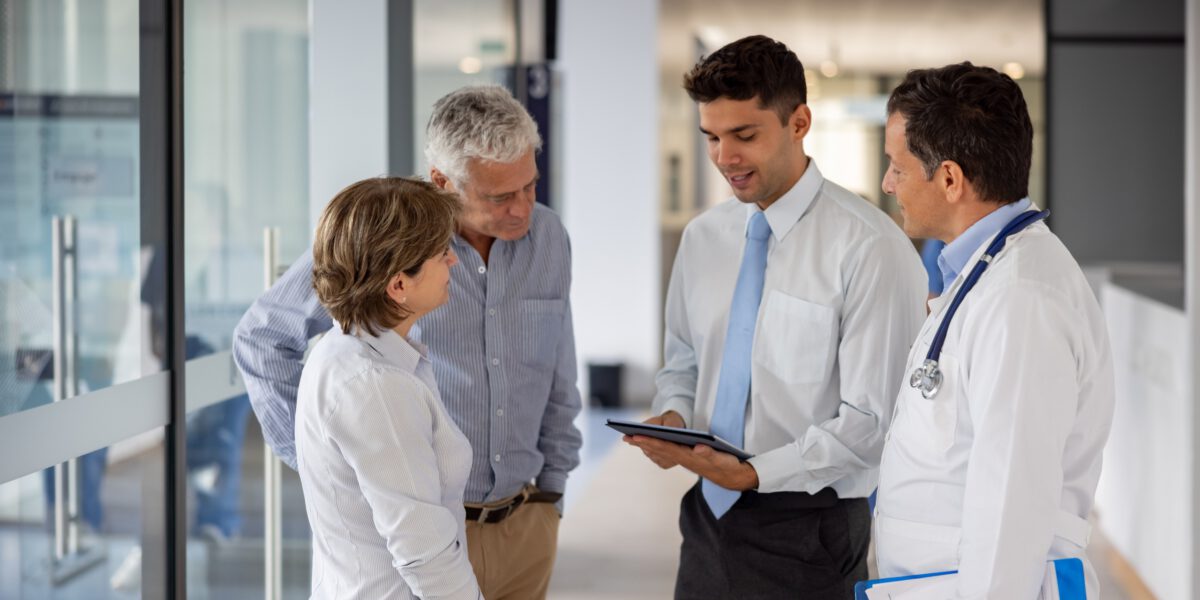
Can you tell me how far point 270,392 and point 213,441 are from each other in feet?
3.07

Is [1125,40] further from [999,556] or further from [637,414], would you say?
[999,556]

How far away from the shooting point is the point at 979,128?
1955mm

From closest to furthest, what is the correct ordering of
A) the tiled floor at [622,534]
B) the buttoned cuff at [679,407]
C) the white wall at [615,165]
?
the buttoned cuff at [679,407] → the tiled floor at [622,534] → the white wall at [615,165]

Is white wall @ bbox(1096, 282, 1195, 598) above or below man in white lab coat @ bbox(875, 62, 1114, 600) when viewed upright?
below

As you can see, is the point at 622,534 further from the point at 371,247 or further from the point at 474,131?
the point at 371,247

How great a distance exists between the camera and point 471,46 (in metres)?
6.22

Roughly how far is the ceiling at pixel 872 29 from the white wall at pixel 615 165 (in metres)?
0.40

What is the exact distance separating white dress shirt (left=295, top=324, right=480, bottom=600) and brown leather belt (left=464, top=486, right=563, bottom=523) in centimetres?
55

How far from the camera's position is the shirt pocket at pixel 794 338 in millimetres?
2395

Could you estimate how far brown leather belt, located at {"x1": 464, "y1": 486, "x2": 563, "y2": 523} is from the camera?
2.51 m

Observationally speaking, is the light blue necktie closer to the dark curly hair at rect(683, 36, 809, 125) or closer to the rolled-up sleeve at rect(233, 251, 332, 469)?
the dark curly hair at rect(683, 36, 809, 125)

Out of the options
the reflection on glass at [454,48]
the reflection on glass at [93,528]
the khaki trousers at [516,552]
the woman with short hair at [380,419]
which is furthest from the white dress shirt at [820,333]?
the reflection on glass at [454,48]

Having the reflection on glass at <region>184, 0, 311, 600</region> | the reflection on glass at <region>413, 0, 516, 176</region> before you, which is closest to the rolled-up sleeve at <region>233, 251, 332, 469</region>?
the reflection on glass at <region>184, 0, 311, 600</region>

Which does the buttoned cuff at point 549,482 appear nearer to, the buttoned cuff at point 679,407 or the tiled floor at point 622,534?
the buttoned cuff at point 679,407
